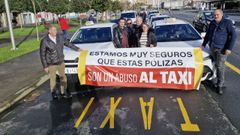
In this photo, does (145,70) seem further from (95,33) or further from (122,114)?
(95,33)

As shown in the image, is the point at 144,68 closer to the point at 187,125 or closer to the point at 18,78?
the point at 187,125

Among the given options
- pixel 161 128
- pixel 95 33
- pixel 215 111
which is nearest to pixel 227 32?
pixel 215 111

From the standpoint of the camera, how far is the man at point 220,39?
6465mm

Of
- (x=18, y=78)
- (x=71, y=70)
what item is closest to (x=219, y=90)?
(x=71, y=70)

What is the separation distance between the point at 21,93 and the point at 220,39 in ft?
17.8

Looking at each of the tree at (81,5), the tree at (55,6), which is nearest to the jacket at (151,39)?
the tree at (81,5)

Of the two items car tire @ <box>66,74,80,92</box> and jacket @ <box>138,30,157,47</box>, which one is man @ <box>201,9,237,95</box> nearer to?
jacket @ <box>138,30,157,47</box>

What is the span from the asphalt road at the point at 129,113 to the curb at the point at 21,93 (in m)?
0.16

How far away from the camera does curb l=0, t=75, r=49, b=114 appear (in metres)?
6.93

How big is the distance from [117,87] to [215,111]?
2.91 metres

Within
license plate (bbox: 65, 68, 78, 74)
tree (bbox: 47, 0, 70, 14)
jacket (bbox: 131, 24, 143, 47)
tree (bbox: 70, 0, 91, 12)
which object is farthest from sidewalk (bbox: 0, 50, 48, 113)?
tree (bbox: 47, 0, 70, 14)

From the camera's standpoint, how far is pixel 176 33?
30.4ft

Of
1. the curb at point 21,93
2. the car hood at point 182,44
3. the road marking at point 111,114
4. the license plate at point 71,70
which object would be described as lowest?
the curb at point 21,93

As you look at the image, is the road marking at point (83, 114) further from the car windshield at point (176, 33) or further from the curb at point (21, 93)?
the car windshield at point (176, 33)
